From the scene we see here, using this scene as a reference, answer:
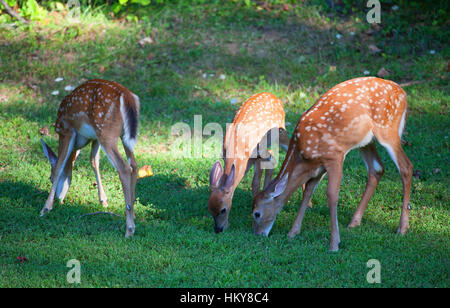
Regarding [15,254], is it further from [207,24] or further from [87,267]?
[207,24]

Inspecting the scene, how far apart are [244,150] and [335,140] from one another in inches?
51.9

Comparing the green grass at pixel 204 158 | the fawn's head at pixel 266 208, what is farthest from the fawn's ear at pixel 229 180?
the green grass at pixel 204 158

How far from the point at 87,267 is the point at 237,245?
5.33 ft

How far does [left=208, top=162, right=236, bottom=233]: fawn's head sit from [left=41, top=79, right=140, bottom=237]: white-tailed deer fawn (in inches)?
36.4

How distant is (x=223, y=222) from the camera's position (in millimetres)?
6457

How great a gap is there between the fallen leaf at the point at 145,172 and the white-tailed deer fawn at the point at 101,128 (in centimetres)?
91

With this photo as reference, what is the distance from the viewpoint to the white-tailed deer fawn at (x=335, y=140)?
5.99 metres

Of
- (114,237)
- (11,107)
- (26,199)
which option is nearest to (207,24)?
(11,107)

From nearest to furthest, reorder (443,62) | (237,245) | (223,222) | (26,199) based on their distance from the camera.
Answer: (237,245)
(223,222)
(26,199)
(443,62)

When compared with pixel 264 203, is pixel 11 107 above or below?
below

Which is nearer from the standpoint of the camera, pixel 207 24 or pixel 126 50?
pixel 126 50

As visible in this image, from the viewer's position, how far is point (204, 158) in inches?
344

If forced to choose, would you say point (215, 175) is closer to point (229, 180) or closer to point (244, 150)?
point (229, 180)

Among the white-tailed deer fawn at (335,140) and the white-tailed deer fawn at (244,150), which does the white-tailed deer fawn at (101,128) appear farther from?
the white-tailed deer fawn at (335,140)
